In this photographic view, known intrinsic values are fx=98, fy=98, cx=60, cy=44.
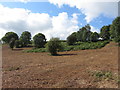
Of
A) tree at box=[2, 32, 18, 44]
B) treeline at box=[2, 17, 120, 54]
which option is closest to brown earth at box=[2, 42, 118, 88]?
treeline at box=[2, 17, 120, 54]

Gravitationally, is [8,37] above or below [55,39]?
above

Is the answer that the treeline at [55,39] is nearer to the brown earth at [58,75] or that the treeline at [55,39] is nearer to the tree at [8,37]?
the tree at [8,37]

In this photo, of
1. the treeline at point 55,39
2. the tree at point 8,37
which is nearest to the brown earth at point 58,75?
the treeline at point 55,39

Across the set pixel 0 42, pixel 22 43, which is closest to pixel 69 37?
pixel 22 43

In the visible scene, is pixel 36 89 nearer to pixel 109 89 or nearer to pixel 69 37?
pixel 109 89

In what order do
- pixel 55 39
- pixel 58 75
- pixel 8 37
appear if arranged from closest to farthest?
1. pixel 58 75
2. pixel 55 39
3. pixel 8 37

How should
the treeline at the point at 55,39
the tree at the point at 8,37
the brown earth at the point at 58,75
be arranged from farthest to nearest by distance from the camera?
the tree at the point at 8,37
the treeline at the point at 55,39
the brown earth at the point at 58,75

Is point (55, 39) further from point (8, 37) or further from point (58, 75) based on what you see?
point (8, 37)

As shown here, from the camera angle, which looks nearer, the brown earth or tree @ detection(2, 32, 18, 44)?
the brown earth

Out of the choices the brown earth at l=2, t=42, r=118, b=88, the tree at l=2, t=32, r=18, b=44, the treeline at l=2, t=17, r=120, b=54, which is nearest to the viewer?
the brown earth at l=2, t=42, r=118, b=88

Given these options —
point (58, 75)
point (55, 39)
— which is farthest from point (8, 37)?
point (58, 75)

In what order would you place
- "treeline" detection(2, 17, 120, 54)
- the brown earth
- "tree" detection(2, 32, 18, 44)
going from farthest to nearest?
"tree" detection(2, 32, 18, 44), "treeline" detection(2, 17, 120, 54), the brown earth

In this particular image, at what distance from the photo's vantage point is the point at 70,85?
5.02 metres

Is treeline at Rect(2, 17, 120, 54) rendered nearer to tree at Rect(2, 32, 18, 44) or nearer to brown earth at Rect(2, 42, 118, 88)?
tree at Rect(2, 32, 18, 44)
